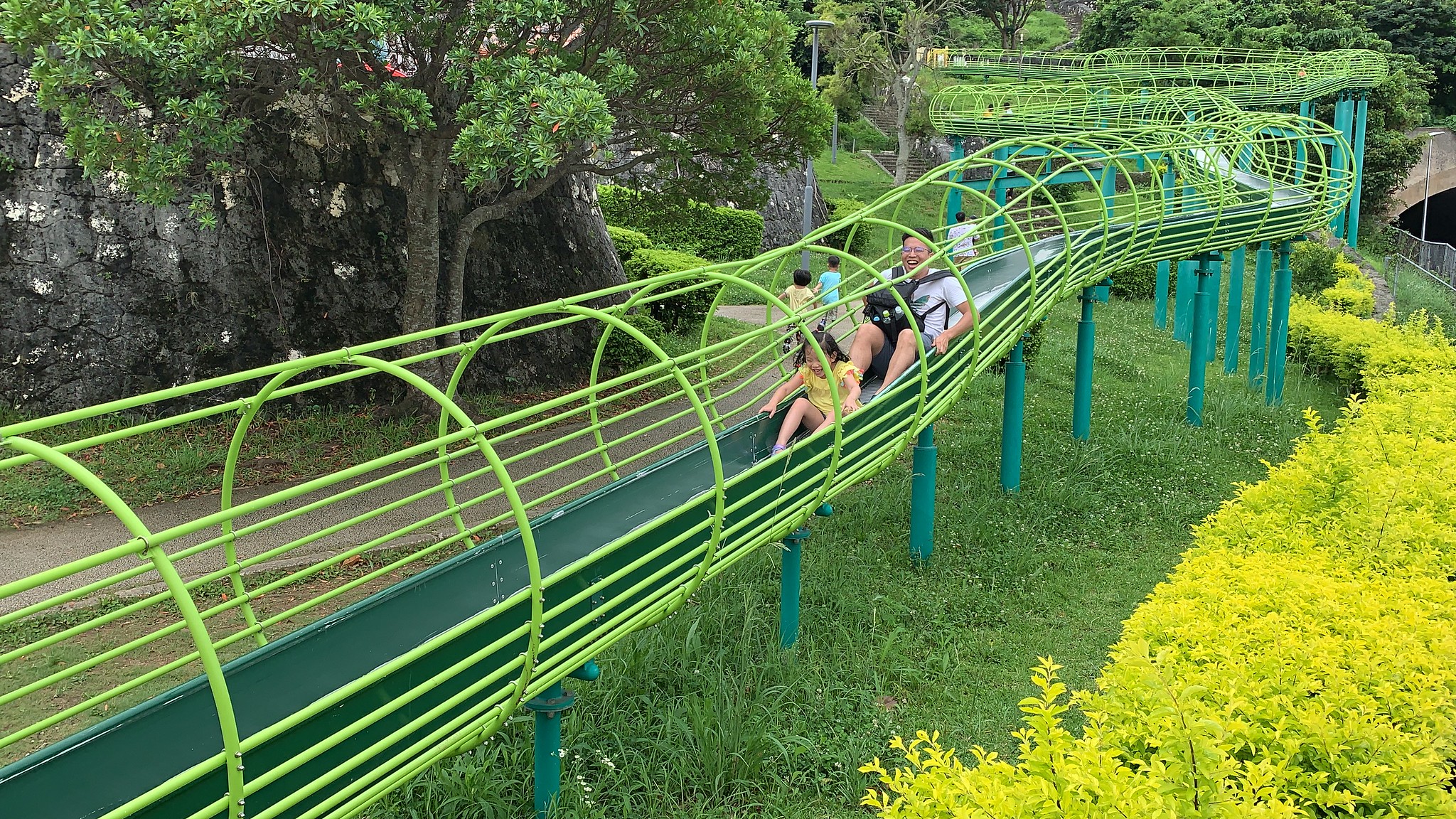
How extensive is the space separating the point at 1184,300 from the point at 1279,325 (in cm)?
428

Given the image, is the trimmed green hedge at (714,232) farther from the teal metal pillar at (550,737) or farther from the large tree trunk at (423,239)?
the teal metal pillar at (550,737)

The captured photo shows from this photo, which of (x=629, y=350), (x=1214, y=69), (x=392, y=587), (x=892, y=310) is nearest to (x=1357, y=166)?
(x=1214, y=69)

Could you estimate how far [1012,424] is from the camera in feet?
27.5

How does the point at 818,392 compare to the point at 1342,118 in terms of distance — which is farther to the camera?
the point at 1342,118

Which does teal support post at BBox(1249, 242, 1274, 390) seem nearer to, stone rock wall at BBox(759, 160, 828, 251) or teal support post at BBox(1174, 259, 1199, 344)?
teal support post at BBox(1174, 259, 1199, 344)

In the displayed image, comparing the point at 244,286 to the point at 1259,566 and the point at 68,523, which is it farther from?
the point at 1259,566

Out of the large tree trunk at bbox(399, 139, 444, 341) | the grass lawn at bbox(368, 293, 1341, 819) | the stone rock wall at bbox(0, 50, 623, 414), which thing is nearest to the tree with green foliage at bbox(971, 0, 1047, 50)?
the grass lawn at bbox(368, 293, 1341, 819)

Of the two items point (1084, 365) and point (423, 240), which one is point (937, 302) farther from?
point (423, 240)

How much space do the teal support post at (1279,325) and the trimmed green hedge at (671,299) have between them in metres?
6.69

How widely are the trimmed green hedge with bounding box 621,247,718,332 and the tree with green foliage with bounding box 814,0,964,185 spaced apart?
1658 centimetres

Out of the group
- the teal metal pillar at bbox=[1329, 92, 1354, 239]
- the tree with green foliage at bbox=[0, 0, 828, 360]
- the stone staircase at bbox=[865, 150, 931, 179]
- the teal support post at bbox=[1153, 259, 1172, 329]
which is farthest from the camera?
the stone staircase at bbox=[865, 150, 931, 179]

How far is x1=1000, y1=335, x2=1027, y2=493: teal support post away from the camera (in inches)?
329

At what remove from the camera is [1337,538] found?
5.11m

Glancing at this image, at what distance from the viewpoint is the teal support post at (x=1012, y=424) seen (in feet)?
27.4
